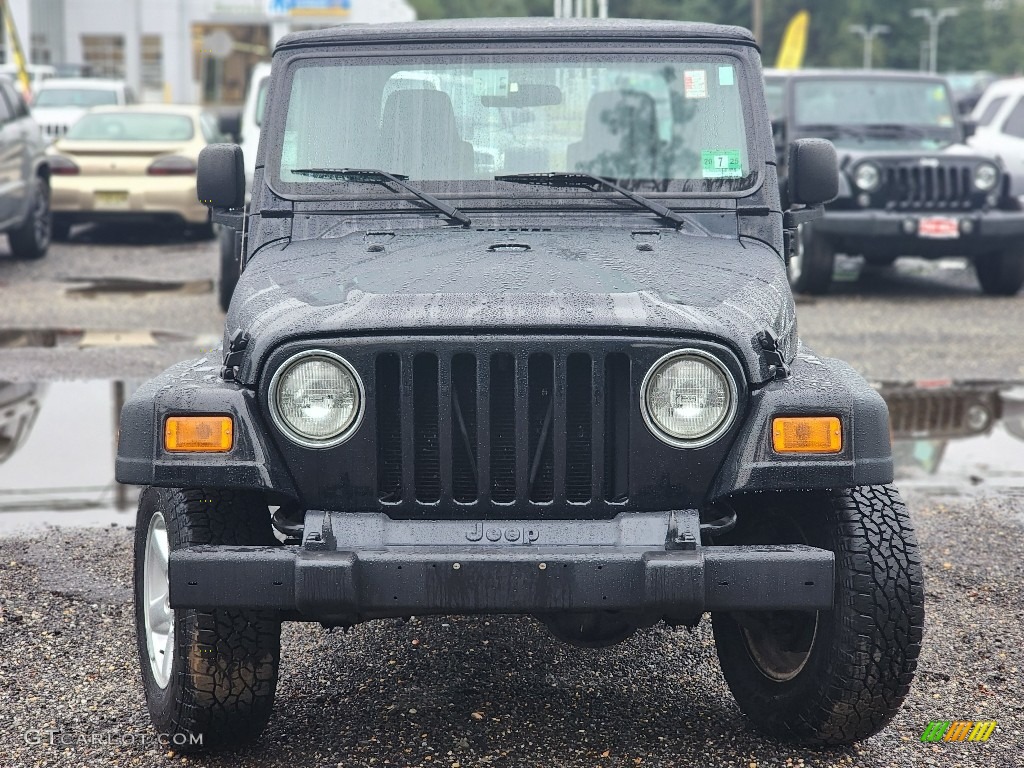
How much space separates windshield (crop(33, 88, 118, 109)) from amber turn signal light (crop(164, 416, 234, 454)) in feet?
73.1

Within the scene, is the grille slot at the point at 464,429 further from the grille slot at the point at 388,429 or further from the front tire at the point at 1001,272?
the front tire at the point at 1001,272

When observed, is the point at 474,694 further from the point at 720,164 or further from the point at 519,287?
the point at 720,164

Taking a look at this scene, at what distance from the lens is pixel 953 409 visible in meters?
8.66

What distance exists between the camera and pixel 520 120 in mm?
4742

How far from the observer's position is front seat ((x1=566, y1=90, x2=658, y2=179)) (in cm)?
475

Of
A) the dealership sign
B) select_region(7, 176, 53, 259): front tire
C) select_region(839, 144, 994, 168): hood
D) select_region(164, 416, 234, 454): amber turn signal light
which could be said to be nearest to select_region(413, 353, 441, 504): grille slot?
select_region(164, 416, 234, 454): amber turn signal light

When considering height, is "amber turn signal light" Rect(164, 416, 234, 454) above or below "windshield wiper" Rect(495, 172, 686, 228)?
below

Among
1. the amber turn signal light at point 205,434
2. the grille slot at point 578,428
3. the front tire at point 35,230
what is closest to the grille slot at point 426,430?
the grille slot at point 578,428

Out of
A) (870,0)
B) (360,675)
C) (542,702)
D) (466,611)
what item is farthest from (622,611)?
(870,0)

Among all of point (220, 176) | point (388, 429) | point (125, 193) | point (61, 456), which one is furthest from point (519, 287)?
point (125, 193)

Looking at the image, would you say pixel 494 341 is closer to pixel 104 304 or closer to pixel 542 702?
pixel 542 702

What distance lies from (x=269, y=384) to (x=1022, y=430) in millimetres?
5697

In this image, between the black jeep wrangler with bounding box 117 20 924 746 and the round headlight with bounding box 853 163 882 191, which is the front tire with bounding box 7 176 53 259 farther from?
the black jeep wrangler with bounding box 117 20 924 746

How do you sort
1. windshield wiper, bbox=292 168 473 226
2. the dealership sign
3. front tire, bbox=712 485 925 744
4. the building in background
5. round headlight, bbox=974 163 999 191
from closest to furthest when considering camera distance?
front tire, bbox=712 485 925 744 < windshield wiper, bbox=292 168 473 226 < round headlight, bbox=974 163 999 191 < the dealership sign < the building in background
